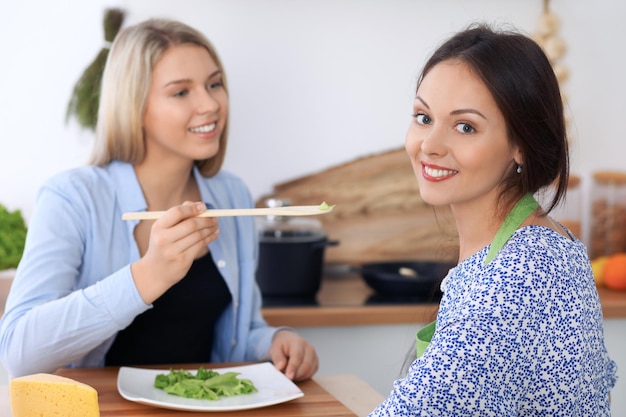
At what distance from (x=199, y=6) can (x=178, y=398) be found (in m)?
1.46

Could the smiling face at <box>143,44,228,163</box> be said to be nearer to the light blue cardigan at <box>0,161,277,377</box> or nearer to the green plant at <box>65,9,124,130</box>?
the light blue cardigan at <box>0,161,277,377</box>

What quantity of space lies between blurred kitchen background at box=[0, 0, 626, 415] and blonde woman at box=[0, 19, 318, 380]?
0.67 metres

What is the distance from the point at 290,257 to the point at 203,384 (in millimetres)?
946

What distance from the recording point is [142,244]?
187 centimetres

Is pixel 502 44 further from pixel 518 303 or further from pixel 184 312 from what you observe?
pixel 184 312

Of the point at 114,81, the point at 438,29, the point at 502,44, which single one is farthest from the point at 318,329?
the point at 502,44

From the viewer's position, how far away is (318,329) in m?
2.37

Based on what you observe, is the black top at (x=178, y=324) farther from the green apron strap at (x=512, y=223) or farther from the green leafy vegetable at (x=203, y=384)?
the green apron strap at (x=512, y=223)

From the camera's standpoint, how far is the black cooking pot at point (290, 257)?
244cm

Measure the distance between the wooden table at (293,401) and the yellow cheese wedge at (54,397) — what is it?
156 millimetres

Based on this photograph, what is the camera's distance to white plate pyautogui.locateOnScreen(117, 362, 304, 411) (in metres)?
1.44

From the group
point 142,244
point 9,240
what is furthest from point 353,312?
point 9,240

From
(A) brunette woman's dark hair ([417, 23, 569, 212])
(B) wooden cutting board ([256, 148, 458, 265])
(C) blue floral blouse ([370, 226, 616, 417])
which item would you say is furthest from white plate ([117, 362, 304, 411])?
(B) wooden cutting board ([256, 148, 458, 265])

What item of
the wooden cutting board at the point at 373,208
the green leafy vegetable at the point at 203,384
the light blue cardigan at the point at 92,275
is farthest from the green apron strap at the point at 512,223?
the wooden cutting board at the point at 373,208
